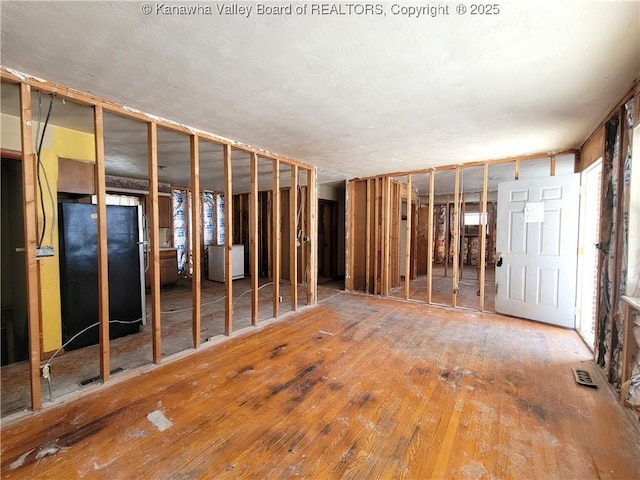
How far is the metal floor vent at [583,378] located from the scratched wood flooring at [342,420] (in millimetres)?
67

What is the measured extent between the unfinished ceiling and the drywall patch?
A: 2.38 meters

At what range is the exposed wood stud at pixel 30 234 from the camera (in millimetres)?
1893

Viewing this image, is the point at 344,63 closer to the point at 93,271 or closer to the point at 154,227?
the point at 154,227

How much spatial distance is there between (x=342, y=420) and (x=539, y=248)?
359 centimetres

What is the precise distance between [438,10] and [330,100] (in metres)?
1.06

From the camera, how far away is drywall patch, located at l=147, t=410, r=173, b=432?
1811mm

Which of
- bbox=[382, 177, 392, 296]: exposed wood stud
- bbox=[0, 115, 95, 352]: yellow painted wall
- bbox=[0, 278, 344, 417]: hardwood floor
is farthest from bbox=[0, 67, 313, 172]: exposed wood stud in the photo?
bbox=[382, 177, 392, 296]: exposed wood stud

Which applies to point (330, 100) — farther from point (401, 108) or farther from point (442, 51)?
point (442, 51)

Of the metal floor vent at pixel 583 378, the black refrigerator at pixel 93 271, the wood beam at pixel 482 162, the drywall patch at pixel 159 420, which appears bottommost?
the drywall patch at pixel 159 420

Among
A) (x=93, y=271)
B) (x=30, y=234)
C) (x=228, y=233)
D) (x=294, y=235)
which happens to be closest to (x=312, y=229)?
(x=294, y=235)

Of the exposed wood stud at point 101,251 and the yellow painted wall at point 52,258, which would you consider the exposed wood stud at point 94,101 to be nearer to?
the exposed wood stud at point 101,251

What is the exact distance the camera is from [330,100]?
2293 mm

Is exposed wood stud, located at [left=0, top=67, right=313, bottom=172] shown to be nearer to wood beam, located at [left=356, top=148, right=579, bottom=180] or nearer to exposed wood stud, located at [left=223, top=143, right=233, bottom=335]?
exposed wood stud, located at [left=223, top=143, right=233, bottom=335]

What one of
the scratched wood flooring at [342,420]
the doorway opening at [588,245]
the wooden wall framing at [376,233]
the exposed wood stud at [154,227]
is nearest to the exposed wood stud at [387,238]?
the wooden wall framing at [376,233]
